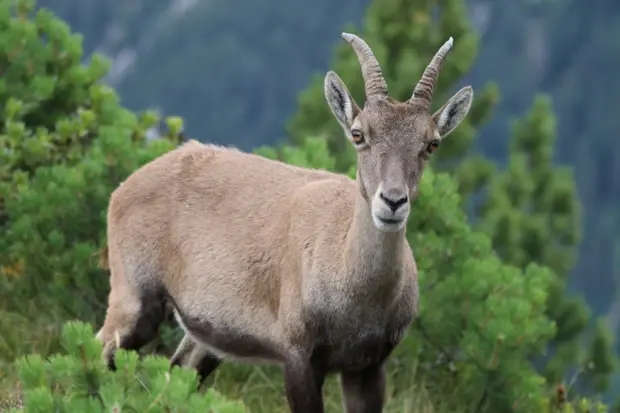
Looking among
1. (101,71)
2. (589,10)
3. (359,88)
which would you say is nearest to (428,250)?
(101,71)

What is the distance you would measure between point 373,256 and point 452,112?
0.92 m

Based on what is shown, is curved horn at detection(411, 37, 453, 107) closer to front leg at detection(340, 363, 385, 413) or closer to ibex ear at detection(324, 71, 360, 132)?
ibex ear at detection(324, 71, 360, 132)

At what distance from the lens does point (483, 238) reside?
859 cm

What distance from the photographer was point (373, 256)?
5.67m

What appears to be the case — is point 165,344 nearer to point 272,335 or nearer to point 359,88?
point 272,335

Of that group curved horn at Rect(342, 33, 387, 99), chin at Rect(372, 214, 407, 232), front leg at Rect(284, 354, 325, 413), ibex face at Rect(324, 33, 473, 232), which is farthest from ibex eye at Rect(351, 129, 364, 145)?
front leg at Rect(284, 354, 325, 413)

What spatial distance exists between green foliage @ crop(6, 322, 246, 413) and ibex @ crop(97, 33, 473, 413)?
143cm

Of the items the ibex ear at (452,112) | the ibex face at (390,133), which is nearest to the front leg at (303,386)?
the ibex face at (390,133)

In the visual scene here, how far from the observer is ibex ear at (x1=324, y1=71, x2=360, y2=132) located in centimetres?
585

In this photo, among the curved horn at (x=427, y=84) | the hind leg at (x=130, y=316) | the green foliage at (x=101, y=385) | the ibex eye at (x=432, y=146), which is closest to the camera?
the green foliage at (x=101, y=385)

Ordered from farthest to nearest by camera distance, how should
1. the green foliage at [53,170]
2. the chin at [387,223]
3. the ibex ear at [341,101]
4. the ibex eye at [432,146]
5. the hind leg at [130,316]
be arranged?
the green foliage at [53,170]
the hind leg at [130,316]
the ibex ear at [341,101]
the ibex eye at [432,146]
the chin at [387,223]

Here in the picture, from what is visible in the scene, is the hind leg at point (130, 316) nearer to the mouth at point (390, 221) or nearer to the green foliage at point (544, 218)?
the mouth at point (390, 221)

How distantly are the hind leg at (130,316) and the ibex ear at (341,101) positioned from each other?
5.66 feet

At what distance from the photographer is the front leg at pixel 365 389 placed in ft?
20.1
